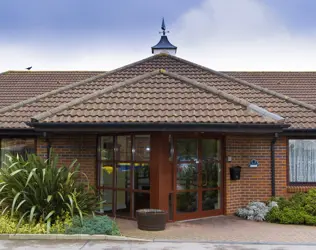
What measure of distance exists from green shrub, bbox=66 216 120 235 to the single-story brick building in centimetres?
171

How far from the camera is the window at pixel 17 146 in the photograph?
12391 mm

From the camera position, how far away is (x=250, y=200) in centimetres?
1209

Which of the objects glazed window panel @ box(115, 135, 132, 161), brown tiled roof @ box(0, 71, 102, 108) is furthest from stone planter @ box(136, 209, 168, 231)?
brown tiled roof @ box(0, 71, 102, 108)

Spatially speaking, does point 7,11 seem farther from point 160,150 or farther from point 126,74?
point 160,150

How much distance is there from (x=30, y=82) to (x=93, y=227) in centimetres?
985

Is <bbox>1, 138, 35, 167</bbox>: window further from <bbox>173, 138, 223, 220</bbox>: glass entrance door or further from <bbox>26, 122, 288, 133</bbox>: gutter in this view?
<bbox>173, 138, 223, 220</bbox>: glass entrance door

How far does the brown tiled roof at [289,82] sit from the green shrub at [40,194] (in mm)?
8801

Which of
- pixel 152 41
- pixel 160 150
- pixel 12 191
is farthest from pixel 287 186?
pixel 152 41

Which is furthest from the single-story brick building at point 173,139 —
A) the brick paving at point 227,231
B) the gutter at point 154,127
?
the brick paving at point 227,231

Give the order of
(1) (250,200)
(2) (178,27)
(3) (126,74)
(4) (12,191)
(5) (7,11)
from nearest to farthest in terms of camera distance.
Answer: (4) (12,191)
(1) (250,200)
(5) (7,11)
(3) (126,74)
(2) (178,27)

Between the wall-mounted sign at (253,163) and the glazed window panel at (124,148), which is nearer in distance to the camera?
the glazed window panel at (124,148)

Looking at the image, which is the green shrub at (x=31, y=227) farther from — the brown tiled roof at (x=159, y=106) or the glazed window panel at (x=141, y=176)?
the brown tiled roof at (x=159, y=106)

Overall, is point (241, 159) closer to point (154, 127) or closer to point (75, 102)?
point (154, 127)

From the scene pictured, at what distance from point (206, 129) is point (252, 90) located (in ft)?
12.7
